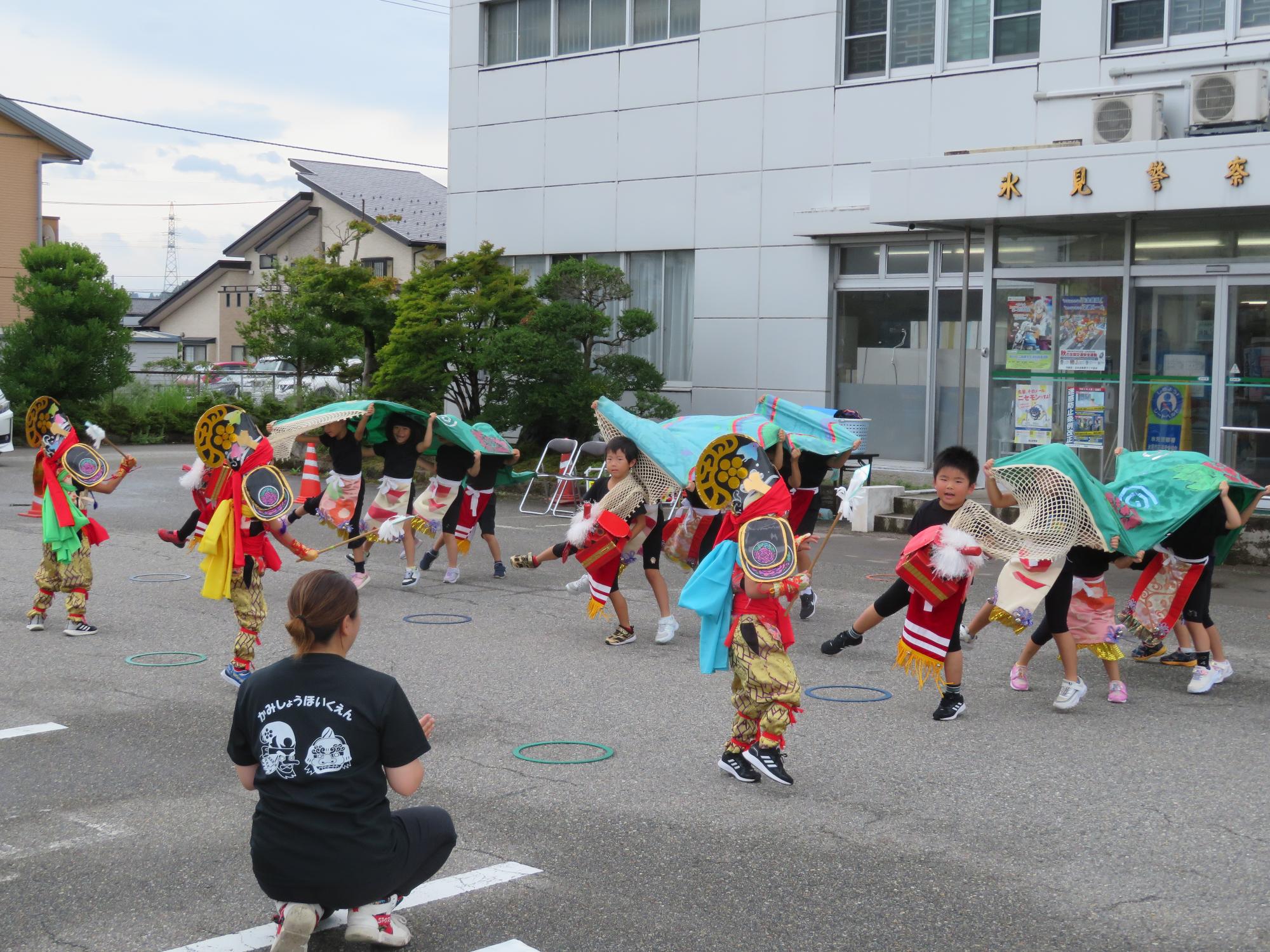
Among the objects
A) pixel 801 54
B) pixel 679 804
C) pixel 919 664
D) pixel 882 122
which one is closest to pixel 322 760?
pixel 679 804

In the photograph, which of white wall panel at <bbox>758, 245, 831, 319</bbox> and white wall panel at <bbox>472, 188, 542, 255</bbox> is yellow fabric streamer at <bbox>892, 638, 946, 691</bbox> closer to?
white wall panel at <bbox>758, 245, 831, 319</bbox>

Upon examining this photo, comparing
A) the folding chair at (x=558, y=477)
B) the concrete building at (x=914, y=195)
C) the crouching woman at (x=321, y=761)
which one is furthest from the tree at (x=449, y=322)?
the crouching woman at (x=321, y=761)

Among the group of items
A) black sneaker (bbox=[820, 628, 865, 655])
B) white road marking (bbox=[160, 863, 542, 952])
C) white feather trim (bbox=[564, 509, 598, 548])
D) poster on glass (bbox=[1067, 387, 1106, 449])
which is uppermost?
poster on glass (bbox=[1067, 387, 1106, 449])

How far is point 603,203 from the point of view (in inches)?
836

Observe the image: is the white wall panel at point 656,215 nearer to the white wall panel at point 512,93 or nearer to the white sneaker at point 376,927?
the white wall panel at point 512,93

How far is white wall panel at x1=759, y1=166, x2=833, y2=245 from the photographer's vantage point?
18734 mm

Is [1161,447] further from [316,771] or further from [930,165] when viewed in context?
[316,771]

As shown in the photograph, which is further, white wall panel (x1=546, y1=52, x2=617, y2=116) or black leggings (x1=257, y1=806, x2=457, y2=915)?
white wall panel (x1=546, y1=52, x2=617, y2=116)

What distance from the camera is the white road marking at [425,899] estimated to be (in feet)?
14.3

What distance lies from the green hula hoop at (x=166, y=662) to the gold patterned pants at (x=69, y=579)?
935 mm

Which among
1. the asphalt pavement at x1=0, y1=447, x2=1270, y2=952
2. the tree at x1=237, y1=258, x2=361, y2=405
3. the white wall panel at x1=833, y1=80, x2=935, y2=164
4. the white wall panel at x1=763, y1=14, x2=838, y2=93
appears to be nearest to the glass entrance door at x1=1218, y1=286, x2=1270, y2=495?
the white wall panel at x1=833, y1=80, x2=935, y2=164

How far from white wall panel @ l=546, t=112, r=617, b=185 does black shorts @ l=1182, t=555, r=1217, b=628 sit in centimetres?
1427

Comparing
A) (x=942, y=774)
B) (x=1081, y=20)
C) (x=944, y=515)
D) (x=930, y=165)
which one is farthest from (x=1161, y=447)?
(x=942, y=774)

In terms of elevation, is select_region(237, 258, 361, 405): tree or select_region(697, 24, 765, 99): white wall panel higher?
select_region(697, 24, 765, 99): white wall panel
